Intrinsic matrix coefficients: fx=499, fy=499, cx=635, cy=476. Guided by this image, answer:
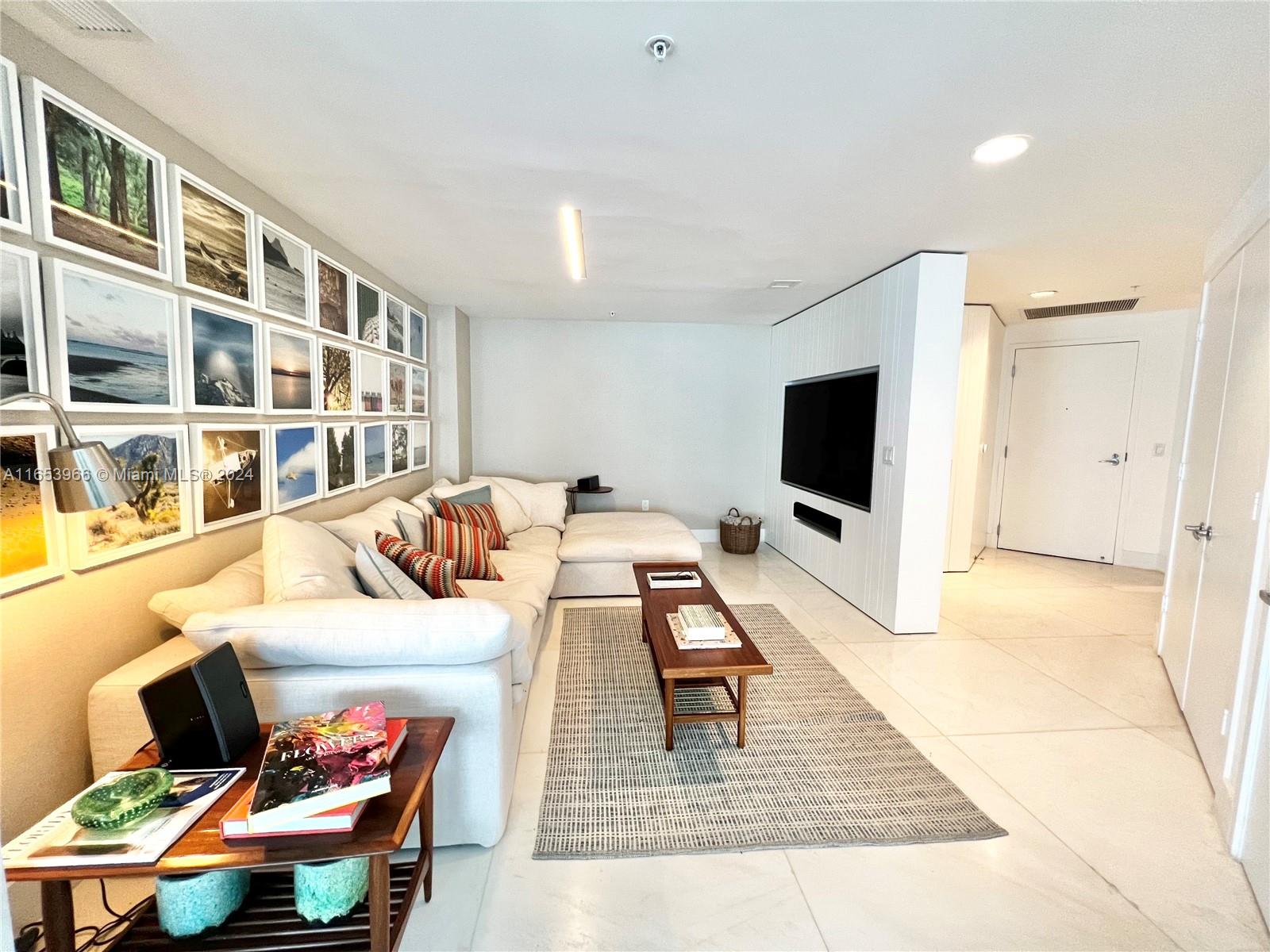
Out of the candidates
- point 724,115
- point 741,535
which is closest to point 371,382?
point 724,115

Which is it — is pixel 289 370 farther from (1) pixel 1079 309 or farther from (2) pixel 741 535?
(1) pixel 1079 309

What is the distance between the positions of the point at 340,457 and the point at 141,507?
1.26 meters

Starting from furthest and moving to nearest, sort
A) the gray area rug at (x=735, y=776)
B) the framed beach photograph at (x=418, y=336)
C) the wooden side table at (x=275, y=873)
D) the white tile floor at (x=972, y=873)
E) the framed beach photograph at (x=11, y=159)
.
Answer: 1. the framed beach photograph at (x=418, y=336)
2. the gray area rug at (x=735, y=776)
3. the white tile floor at (x=972, y=873)
4. the framed beach photograph at (x=11, y=159)
5. the wooden side table at (x=275, y=873)

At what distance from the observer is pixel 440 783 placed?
1.57 metres

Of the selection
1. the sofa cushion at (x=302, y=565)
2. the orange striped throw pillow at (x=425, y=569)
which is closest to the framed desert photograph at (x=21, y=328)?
the sofa cushion at (x=302, y=565)

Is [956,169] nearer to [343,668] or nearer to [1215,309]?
[1215,309]

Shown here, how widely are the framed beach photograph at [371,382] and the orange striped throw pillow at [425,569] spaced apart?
4.22 ft

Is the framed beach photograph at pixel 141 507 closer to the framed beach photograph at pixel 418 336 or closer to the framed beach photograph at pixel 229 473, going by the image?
the framed beach photograph at pixel 229 473

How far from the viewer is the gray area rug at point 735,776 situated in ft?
5.47

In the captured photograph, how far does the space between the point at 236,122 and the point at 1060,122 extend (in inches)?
108

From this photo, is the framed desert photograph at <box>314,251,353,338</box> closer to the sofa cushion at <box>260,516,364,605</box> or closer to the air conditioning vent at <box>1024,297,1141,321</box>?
the sofa cushion at <box>260,516,364,605</box>

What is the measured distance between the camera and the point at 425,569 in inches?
86.7

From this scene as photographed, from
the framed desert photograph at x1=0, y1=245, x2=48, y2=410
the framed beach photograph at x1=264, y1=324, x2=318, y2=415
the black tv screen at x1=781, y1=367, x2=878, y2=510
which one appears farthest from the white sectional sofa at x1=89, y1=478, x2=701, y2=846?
the black tv screen at x1=781, y1=367, x2=878, y2=510

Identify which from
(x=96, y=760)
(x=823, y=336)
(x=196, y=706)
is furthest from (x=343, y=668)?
(x=823, y=336)
